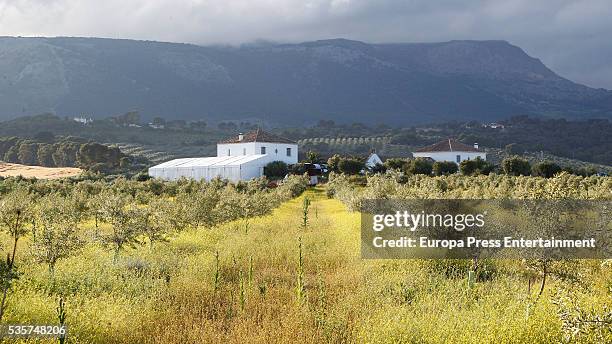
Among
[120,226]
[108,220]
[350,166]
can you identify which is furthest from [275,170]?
[120,226]

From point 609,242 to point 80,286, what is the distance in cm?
1390

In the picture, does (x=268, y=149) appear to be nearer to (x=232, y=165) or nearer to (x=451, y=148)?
(x=232, y=165)

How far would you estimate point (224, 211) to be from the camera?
27094 millimetres

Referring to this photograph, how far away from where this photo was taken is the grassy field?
10.3 meters

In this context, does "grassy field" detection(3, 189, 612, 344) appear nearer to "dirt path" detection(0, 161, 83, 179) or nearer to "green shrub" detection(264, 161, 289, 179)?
"green shrub" detection(264, 161, 289, 179)

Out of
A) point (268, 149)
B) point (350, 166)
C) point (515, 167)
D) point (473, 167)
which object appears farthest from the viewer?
point (268, 149)

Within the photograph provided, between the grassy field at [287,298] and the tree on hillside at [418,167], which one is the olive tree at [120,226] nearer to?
the grassy field at [287,298]

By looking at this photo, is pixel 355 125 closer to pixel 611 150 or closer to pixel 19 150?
pixel 611 150

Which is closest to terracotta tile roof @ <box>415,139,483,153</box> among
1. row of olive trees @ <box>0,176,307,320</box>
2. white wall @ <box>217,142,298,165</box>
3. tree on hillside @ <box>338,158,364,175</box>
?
white wall @ <box>217,142,298,165</box>

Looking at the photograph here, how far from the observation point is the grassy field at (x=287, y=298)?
10.3 metres

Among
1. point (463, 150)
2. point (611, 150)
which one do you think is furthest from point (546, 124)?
point (463, 150)

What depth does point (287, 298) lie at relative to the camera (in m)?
13.5

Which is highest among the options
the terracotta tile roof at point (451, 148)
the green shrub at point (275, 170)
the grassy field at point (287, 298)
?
the terracotta tile roof at point (451, 148)

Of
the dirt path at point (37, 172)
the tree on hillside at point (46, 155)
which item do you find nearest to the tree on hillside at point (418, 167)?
the dirt path at point (37, 172)
